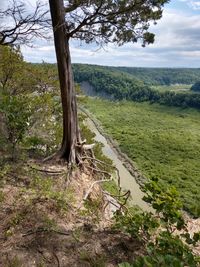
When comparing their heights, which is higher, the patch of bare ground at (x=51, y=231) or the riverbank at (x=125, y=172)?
the patch of bare ground at (x=51, y=231)

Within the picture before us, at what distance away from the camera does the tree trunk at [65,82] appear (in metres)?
5.85

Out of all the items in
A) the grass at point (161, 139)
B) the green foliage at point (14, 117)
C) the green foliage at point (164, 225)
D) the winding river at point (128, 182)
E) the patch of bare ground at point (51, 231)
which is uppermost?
the green foliage at point (14, 117)

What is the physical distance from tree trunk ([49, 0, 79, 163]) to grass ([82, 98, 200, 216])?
3372 mm

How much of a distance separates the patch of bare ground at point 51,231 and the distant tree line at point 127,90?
2468 inches

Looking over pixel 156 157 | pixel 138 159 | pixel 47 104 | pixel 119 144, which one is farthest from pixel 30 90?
pixel 119 144

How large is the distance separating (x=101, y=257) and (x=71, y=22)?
4263 millimetres

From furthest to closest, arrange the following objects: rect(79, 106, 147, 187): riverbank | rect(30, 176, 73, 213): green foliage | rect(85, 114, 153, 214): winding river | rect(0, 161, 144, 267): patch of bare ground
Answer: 1. rect(79, 106, 147, 187): riverbank
2. rect(85, 114, 153, 214): winding river
3. rect(30, 176, 73, 213): green foliage
4. rect(0, 161, 144, 267): patch of bare ground

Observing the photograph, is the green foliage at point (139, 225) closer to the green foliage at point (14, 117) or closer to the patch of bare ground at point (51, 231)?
the patch of bare ground at point (51, 231)

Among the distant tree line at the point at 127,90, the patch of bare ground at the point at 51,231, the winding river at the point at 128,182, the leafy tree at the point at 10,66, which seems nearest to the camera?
the patch of bare ground at the point at 51,231

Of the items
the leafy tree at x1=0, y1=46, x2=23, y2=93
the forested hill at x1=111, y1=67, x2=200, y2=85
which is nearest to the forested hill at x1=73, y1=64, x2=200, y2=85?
the forested hill at x1=111, y1=67, x2=200, y2=85

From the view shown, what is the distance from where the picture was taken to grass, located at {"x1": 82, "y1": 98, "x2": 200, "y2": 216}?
24750 mm

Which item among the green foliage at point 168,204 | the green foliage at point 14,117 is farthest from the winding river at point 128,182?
the green foliage at point 168,204

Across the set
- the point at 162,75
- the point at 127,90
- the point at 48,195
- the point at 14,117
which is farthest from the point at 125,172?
the point at 162,75

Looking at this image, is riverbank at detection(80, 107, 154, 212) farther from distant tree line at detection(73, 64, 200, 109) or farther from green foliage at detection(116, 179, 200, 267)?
distant tree line at detection(73, 64, 200, 109)
